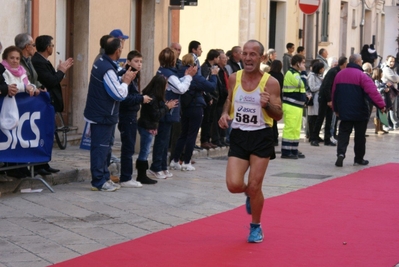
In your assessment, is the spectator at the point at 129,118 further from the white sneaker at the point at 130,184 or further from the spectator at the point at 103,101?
the spectator at the point at 103,101

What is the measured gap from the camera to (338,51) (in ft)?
120

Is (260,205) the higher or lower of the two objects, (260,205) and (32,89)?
the lower

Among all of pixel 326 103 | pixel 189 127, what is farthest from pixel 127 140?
pixel 326 103

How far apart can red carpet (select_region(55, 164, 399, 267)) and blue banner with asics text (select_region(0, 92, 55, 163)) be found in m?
2.58

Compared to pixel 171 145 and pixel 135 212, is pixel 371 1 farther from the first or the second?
pixel 135 212

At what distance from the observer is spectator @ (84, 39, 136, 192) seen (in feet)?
38.3

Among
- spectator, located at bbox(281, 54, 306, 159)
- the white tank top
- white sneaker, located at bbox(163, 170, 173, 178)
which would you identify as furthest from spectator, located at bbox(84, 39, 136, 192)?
spectator, located at bbox(281, 54, 306, 159)

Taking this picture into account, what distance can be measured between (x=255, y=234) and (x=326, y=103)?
11.8 m

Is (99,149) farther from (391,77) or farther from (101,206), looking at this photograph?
(391,77)

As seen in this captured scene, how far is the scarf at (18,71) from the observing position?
1154cm

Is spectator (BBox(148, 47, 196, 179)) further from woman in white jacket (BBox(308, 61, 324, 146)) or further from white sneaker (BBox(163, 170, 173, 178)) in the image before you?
woman in white jacket (BBox(308, 61, 324, 146))

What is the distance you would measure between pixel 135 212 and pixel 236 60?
26.0 ft

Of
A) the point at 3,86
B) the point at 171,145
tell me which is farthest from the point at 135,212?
the point at 171,145

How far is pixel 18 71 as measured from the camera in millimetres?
11609
